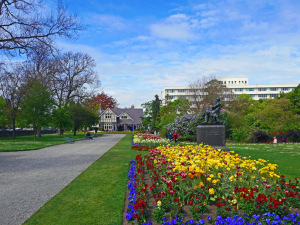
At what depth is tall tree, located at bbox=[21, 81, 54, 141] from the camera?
3016 centimetres

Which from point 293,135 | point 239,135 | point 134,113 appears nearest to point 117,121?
point 134,113

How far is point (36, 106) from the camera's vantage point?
30.4 meters

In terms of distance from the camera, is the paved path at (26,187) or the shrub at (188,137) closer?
the paved path at (26,187)

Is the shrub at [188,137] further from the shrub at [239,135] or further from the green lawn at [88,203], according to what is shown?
the green lawn at [88,203]

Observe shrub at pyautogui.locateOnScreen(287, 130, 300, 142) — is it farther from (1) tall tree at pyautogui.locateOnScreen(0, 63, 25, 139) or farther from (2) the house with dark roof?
(2) the house with dark roof

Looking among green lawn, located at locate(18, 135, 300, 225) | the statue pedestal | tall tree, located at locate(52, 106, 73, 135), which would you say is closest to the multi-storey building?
tall tree, located at locate(52, 106, 73, 135)

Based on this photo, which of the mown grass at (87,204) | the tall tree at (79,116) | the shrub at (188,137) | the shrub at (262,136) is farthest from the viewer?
the tall tree at (79,116)

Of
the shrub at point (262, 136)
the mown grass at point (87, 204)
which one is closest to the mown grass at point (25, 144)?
the mown grass at point (87, 204)

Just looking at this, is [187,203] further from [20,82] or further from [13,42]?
[20,82]

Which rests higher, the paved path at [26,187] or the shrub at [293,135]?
the shrub at [293,135]

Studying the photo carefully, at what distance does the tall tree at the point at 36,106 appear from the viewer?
30.2 m

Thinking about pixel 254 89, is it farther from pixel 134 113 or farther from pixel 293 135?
pixel 293 135

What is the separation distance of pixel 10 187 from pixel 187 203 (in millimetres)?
5485

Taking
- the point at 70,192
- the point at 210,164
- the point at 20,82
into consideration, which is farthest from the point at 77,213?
the point at 20,82
